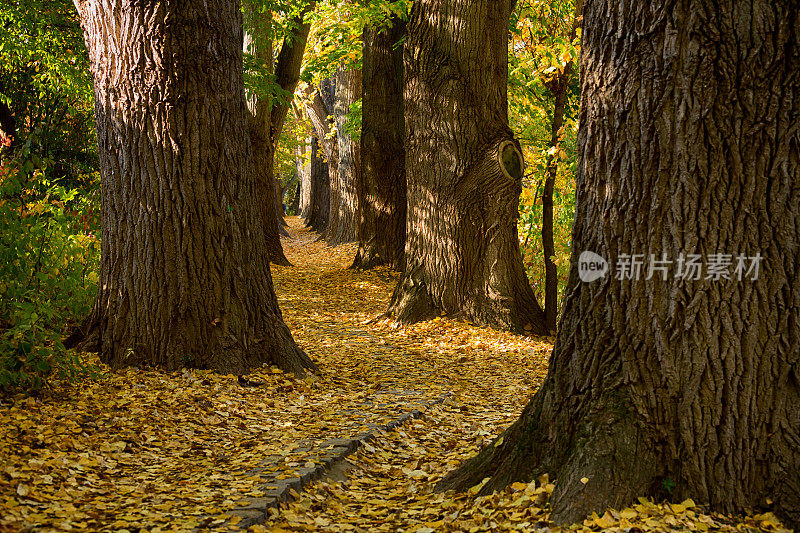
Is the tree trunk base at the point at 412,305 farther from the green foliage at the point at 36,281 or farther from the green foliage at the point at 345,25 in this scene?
the green foliage at the point at 345,25

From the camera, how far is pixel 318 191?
26109 millimetres

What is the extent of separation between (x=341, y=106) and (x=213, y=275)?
45.8 feet

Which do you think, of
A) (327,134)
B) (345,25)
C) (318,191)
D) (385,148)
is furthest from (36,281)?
(318,191)

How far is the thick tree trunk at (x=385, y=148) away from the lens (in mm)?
12234

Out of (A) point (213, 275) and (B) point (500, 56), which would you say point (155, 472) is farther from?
(B) point (500, 56)

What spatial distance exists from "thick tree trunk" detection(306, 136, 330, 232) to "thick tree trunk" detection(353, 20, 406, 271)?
12.0 meters

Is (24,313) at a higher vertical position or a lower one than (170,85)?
lower

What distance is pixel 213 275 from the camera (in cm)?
587

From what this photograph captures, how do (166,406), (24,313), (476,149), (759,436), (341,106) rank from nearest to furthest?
(759,436) < (24,313) < (166,406) < (476,149) < (341,106)

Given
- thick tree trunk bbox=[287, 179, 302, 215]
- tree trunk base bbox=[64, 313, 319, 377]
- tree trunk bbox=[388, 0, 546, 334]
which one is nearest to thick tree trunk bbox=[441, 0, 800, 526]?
tree trunk base bbox=[64, 313, 319, 377]

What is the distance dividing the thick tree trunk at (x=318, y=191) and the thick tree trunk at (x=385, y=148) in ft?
39.4

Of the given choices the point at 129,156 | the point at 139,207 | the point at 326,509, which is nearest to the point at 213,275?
the point at 139,207

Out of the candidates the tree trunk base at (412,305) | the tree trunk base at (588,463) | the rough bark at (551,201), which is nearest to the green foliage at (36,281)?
the tree trunk base at (588,463)

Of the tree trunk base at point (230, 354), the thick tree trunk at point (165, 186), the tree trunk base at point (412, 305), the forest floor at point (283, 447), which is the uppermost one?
the thick tree trunk at point (165, 186)
